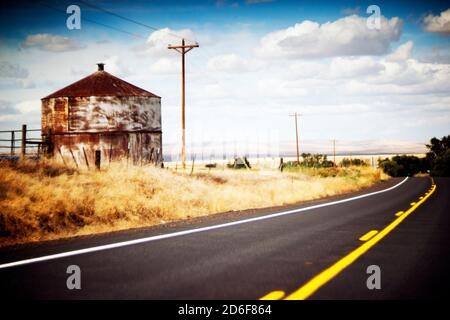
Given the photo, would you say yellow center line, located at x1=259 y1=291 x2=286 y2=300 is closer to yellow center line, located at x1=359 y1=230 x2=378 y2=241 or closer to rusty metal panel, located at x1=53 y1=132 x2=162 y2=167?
yellow center line, located at x1=359 y1=230 x2=378 y2=241

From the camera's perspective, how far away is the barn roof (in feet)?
84.4

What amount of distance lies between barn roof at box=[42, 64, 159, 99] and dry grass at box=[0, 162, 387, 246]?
376 inches

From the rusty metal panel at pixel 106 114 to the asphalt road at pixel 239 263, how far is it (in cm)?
1776

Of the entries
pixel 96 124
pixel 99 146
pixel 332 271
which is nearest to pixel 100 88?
pixel 96 124

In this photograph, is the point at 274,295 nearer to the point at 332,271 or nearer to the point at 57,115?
the point at 332,271

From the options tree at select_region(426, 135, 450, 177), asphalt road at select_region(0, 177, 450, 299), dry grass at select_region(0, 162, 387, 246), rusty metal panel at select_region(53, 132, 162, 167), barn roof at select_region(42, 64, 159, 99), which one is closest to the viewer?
asphalt road at select_region(0, 177, 450, 299)

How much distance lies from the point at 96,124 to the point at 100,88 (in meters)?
2.78

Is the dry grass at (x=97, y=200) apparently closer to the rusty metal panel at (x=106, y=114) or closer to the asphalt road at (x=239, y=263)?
the asphalt road at (x=239, y=263)

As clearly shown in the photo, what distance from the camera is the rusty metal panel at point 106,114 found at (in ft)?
82.0

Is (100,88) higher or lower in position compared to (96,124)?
higher

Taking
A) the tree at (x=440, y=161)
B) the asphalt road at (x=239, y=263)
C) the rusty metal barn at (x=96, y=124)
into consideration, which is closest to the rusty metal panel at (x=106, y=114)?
the rusty metal barn at (x=96, y=124)

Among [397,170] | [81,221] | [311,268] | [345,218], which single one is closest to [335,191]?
[345,218]

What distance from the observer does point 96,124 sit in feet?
82.0

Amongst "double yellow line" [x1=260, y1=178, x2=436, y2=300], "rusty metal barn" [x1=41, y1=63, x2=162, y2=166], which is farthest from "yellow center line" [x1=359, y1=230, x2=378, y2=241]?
"rusty metal barn" [x1=41, y1=63, x2=162, y2=166]
